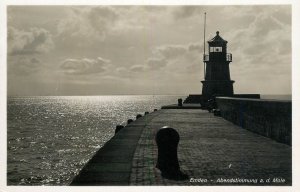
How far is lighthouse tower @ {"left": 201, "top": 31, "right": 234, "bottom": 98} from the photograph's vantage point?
40875 mm

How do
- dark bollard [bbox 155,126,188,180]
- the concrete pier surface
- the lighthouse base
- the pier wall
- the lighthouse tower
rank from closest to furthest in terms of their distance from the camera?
1. the concrete pier surface
2. dark bollard [bbox 155,126,188,180]
3. the pier wall
4. the lighthouse tower
5. the lighthouse base

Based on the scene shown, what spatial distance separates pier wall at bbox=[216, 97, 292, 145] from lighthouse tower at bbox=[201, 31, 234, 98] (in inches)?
780

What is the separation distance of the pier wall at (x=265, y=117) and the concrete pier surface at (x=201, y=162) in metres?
0.37

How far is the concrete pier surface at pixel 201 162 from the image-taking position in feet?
27.9

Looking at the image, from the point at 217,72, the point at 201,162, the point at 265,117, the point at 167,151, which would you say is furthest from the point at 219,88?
the point at 167,151

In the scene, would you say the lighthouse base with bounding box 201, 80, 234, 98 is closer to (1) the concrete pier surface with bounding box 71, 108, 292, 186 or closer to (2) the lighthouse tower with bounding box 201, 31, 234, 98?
(2) the lighthouse tower with bounding box 201, 31, 234, 98

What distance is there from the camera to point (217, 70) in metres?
42.1

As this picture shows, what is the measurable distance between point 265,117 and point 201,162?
5.56 meters

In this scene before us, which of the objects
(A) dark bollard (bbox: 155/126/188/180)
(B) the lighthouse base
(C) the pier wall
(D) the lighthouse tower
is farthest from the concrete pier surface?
(B) the lighthouse base

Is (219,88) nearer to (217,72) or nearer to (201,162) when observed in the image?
(217,72)
